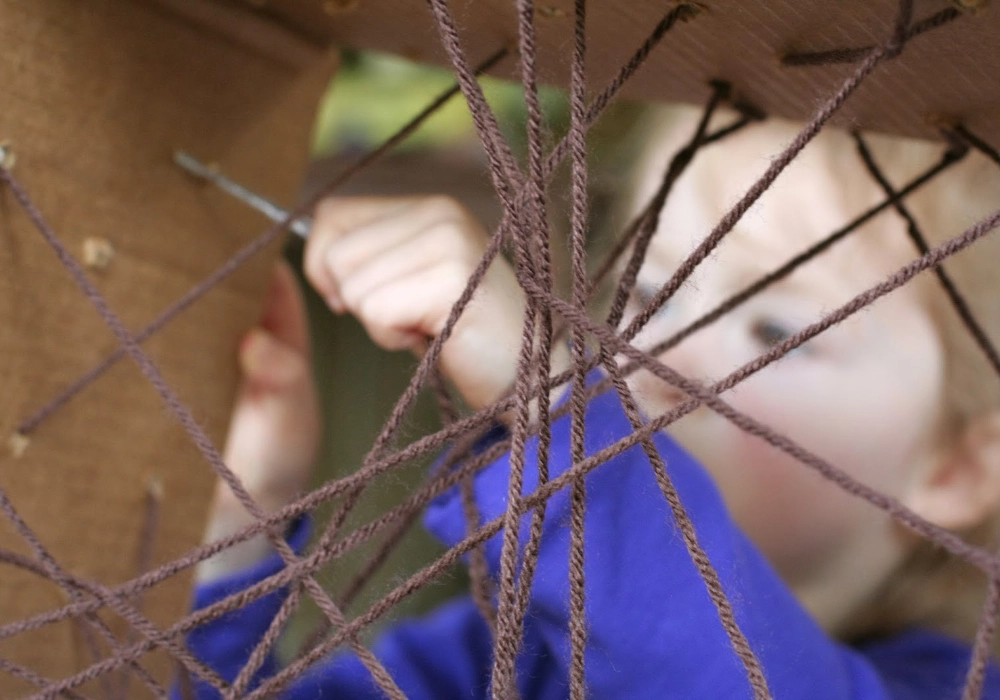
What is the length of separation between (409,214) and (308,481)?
0.37 metres

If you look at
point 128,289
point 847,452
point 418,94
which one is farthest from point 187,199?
point 418,94

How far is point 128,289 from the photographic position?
0.43m

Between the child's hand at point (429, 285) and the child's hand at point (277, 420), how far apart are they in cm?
21

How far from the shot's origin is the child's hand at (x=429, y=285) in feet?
1.29

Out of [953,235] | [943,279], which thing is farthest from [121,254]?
[953,235]

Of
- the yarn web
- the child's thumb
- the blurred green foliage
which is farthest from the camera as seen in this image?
the blurred green foliage

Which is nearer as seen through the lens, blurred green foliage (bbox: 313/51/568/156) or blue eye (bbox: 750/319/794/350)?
blue eye (bbox: 750/319/794/350)

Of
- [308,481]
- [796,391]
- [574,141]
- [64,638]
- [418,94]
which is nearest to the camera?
[574,141]

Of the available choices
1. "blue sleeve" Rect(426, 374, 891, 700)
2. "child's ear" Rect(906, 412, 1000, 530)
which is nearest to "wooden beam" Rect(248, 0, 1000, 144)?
"blue sleeve" Rect(426, 374, 891, 700)

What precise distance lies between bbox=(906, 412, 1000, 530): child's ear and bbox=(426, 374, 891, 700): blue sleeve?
15.2 inches

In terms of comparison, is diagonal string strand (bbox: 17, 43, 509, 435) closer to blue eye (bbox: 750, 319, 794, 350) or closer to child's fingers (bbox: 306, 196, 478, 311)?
child's fingers (bbox: 306, 196, 478, 311)

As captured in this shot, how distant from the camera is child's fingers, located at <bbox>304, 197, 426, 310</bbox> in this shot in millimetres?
467

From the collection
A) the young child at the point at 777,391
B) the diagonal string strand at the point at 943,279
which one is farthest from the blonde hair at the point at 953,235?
the diagonal string strand at the point at 943,279

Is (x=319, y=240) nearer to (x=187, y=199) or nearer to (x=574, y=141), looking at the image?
(x=187, y=199)
